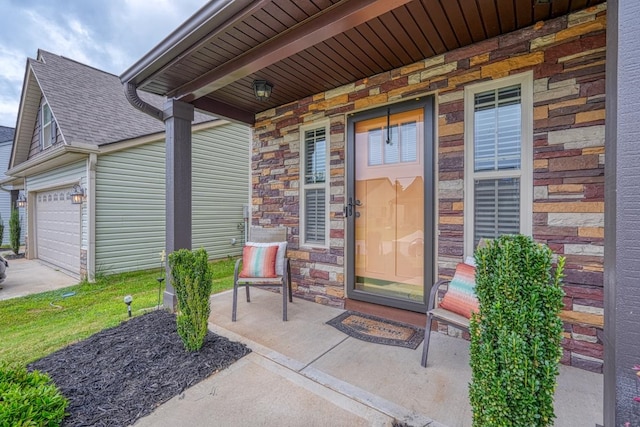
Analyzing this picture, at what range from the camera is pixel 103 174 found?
6.02m

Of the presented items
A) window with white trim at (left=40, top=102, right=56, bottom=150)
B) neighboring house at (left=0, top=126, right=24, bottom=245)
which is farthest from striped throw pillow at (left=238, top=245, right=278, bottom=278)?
neighboring house at (left=0, top=126, right=24, bottom=245)

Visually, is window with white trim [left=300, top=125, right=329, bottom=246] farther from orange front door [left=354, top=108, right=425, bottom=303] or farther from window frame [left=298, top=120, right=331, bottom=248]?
orange front door [left=354, top=108, right=425, bottom=303]

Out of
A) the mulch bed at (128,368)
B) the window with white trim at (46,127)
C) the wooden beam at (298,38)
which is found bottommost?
the mulch bed at (128,368)

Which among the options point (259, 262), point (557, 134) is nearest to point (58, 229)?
point (259, 262)

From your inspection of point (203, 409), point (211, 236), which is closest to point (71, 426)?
point (203, 409)

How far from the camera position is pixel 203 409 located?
1824 mm

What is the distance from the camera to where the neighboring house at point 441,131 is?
118 cm

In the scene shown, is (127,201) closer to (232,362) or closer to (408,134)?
(232,362)

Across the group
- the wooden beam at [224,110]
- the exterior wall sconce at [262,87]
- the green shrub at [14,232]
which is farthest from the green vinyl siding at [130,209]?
the green shrub at [14,232]

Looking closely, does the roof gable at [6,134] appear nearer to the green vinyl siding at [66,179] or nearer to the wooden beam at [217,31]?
the green vinyl siding at [66,179]

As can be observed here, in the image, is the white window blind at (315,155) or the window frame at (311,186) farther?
the white window blind at (315,155)

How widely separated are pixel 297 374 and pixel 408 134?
Result: 2561 mm

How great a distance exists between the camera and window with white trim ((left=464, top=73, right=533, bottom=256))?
243cm

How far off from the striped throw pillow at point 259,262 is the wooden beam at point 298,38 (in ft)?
6.27
